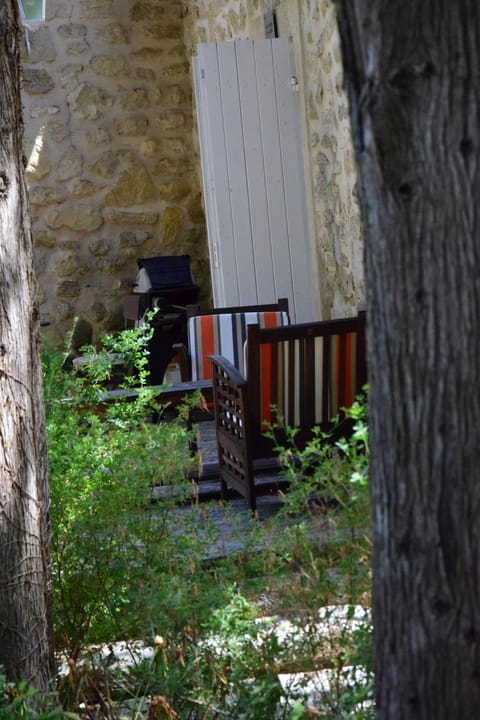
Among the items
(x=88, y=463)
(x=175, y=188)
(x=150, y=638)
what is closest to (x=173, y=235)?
(x=175, y=188)

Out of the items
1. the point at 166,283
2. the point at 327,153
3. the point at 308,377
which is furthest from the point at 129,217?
the point at 308,377

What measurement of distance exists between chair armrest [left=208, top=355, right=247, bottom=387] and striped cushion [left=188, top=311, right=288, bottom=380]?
106 centimetres

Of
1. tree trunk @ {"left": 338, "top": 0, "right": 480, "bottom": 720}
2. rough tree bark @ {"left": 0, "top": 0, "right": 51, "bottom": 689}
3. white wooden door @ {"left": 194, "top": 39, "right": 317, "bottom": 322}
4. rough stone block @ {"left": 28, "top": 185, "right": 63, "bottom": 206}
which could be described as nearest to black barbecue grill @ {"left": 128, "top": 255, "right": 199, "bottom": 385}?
rough stone block @ {"left": 28, "top": 185, "right": 63, "bottom": 206}

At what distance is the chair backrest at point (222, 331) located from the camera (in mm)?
6449

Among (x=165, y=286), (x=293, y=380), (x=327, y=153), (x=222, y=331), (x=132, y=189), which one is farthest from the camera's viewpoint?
(x=132, y=189)

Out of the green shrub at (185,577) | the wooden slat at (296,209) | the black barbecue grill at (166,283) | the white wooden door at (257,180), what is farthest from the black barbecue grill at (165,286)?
the green shrub at (185,577)

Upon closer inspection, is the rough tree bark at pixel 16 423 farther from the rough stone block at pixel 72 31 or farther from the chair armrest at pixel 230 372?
the rough stone block at pixel 72 31

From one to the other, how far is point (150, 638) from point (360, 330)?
2.68 meters

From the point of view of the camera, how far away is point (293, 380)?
16.1 feet

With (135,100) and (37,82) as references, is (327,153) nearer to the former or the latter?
(135,100)

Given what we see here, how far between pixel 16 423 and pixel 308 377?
242 cm

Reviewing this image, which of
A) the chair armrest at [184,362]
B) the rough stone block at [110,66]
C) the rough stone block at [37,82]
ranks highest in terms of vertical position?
the rough stone block at [110,66]

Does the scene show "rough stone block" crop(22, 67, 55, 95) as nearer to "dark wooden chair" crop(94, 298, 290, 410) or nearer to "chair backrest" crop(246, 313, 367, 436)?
"dark wooden chair" crop(94, 298, 290, 410)

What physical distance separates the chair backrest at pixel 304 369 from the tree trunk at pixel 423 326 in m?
3.09
